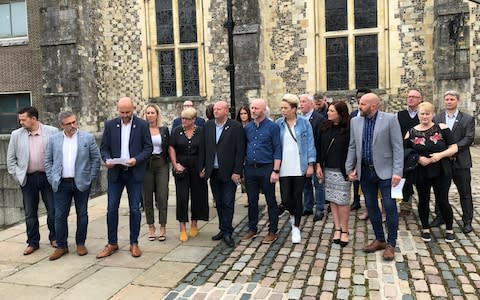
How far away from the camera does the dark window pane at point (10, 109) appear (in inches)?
756

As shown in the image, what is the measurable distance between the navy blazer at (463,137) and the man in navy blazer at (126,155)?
3.87m

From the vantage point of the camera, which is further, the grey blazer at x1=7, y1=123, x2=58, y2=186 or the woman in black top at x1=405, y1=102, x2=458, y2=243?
the grey blazer at x1=7, y1=123, x2=58, y2=186

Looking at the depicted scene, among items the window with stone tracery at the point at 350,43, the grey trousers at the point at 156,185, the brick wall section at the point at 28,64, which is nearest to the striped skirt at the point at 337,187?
the grey trousers at the point at 156,185

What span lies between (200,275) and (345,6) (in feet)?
43.5

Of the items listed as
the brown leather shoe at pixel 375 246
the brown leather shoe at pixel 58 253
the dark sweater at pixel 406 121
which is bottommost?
the brown leather shoe at pixel 58 253

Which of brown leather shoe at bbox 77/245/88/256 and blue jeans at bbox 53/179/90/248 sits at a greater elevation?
blue jeans at bbox 53/179/90/248

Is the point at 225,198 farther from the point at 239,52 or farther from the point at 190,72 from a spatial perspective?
the point at 190,72

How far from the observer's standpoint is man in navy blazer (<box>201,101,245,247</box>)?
5.88 metres

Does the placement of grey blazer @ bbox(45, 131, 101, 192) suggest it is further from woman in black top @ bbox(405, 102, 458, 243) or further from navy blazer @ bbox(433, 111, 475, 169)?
navy blazer @ bbox(433, 111, 475, 169)

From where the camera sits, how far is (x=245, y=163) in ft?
19.8

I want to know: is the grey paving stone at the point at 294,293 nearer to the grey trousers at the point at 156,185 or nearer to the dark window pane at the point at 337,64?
the grey trousers at the point at 156,185

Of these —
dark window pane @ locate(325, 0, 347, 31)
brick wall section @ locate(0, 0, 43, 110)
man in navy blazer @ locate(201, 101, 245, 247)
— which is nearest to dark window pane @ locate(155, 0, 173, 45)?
brick wall section @ locate(0, 0, 43, 110)

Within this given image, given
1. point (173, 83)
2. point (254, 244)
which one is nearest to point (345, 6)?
point (173, 83)

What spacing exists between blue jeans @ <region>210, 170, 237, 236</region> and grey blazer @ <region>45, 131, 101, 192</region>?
1.53 metres
